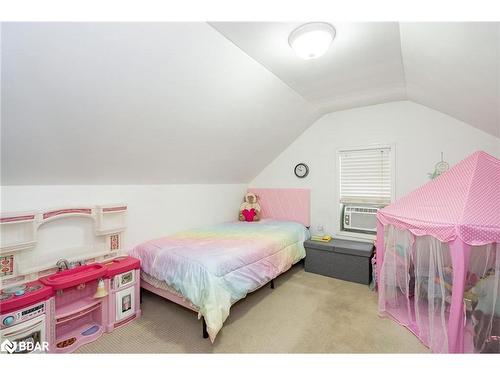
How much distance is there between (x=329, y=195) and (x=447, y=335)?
7.65ft

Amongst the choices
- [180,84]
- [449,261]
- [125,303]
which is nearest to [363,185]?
[449,261]

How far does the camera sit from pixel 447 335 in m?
1.76

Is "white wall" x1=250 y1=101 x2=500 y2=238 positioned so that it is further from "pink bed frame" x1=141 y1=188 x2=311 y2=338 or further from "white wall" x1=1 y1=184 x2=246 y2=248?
"white wall" x1=1 y1=184 x2=246 y2=248

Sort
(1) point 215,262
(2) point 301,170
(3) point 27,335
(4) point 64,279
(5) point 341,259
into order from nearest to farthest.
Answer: (3) point 27,335, (4) point 64,279, (1) point 215,262, (5) point 341,259, (2) point 301,170

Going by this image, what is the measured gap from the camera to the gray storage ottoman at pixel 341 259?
3.11 metres

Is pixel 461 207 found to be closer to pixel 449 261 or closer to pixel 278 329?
pixel 449 261

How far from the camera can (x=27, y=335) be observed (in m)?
1.67

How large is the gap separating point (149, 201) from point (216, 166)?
3.53 feet

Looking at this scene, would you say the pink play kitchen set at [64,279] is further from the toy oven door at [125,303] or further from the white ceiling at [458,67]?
the white ceiling at [458,67]

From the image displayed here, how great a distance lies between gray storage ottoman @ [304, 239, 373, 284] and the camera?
3105 millimetres

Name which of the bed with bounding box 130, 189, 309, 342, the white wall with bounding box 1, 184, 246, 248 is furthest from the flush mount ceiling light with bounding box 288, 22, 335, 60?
the white wall with bounding box 1, 184, 246, 248

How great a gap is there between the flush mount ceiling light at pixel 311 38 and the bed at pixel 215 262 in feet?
6.35

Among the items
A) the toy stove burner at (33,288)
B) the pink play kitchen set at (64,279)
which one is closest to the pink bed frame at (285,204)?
the pink play kitchen set at (64,279)

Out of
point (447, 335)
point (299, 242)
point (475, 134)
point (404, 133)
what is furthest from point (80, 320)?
point (475, 134)
